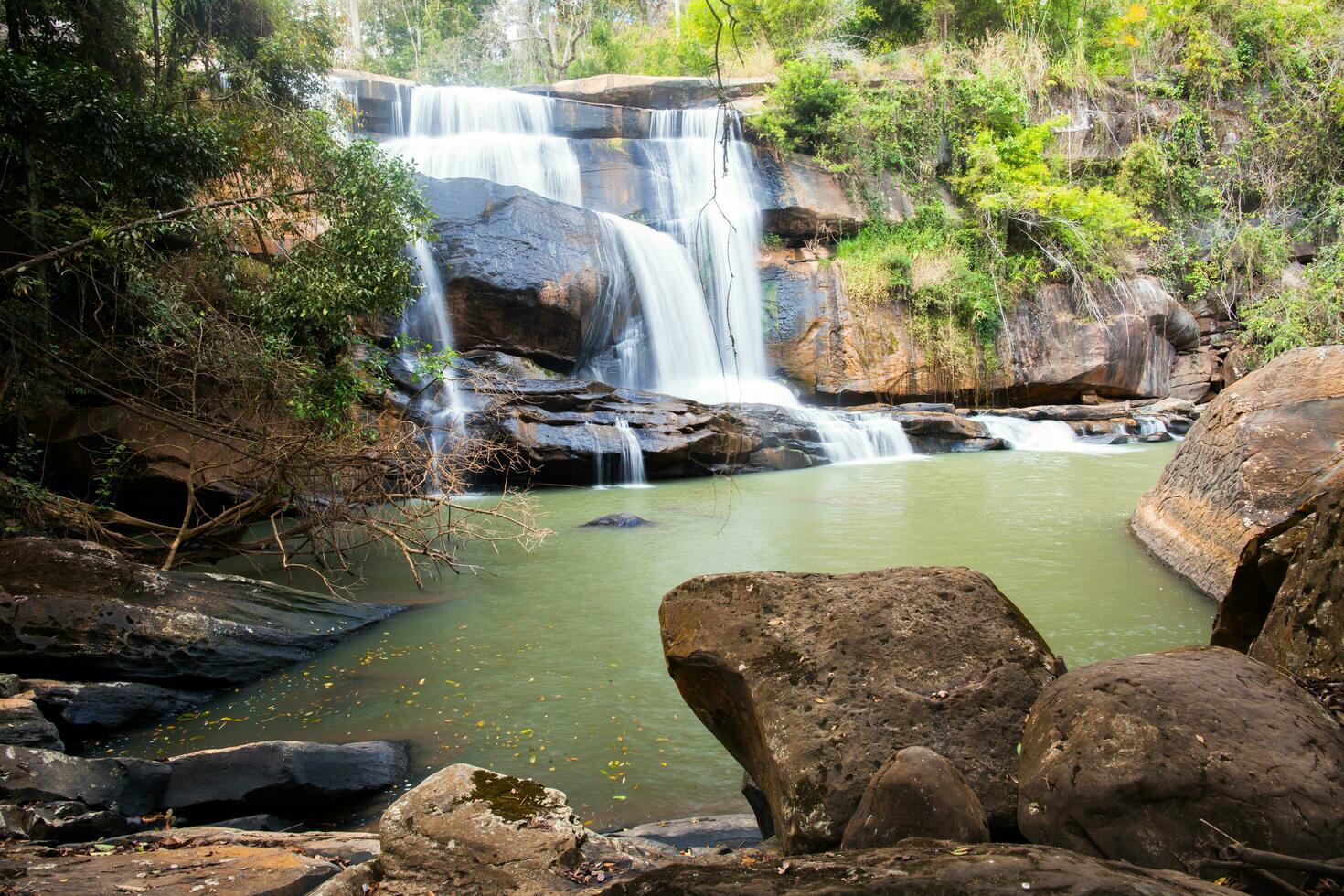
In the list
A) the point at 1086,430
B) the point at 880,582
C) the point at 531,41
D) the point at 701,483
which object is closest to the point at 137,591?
the point at 880,582

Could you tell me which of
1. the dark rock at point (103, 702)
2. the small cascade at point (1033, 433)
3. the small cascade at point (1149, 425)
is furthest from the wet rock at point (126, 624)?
the small cascade at point (1149, 425)

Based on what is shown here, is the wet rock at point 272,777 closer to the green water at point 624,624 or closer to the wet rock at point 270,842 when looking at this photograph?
the green water at point 624,624

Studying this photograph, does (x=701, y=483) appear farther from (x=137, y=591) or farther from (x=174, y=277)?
(x=137, y=591)

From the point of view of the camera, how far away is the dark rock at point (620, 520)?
383 inches

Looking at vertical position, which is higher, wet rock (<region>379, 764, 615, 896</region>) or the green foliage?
the green foliage

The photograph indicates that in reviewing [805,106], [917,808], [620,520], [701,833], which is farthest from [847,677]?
[805,106]

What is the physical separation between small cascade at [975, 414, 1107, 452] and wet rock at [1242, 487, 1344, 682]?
13.6m

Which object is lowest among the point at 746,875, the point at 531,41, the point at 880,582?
the point at 746,875

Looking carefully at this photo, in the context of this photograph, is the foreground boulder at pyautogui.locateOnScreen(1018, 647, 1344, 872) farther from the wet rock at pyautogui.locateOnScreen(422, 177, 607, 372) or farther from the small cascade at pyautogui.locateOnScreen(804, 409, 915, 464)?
the wet rock at pyautogui.locateOnScreen(422, 177, 607, 372)

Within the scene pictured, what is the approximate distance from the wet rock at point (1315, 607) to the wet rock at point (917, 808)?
1074 millimetres

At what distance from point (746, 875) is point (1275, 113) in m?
25.9

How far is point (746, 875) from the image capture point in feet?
6.07

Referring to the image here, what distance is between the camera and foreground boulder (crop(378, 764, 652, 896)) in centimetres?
229

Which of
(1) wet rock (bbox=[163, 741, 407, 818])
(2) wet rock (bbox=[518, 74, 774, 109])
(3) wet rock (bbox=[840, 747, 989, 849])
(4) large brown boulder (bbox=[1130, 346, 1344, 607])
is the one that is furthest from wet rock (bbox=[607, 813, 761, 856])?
(2) wet rock (bbox=[518, 74, 774, 109])
